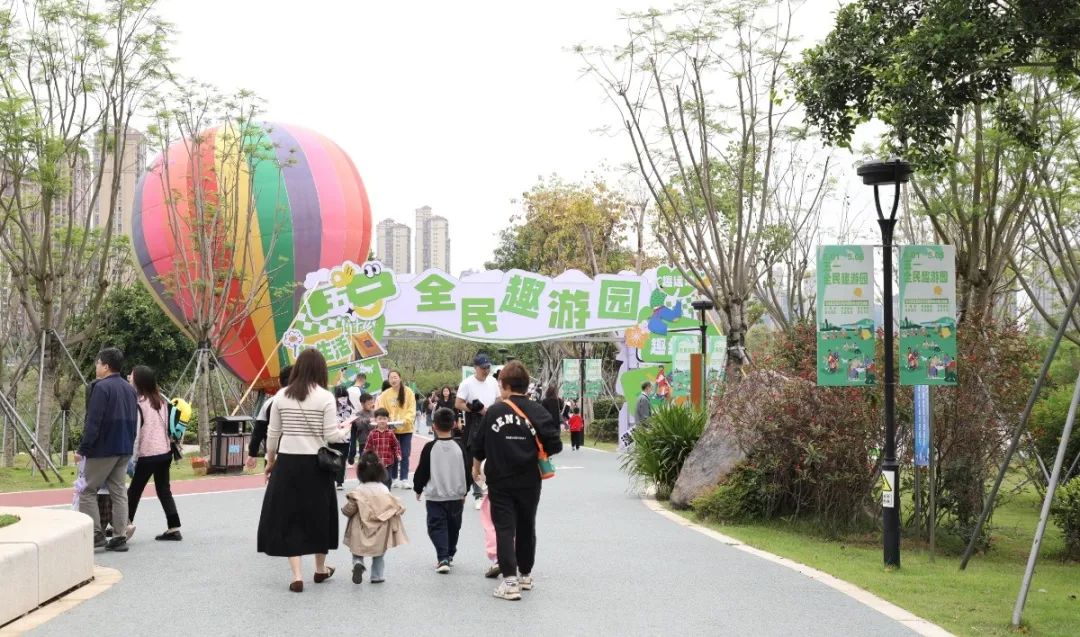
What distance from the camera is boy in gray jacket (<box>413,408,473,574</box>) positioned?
8930 millimetres

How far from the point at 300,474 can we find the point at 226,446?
12756mm

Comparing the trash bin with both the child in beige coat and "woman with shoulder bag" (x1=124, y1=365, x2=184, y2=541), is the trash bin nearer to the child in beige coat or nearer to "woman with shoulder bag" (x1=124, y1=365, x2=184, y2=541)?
"woman with shoulder bag" (x1=124, y1=365, x2=184, y2=541)

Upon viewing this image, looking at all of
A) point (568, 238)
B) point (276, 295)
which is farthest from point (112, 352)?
point (568, 238)

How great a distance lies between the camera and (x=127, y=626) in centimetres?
685

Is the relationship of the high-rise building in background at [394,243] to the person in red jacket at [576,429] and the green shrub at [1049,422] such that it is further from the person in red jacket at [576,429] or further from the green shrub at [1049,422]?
the green shrub at [1049,422]

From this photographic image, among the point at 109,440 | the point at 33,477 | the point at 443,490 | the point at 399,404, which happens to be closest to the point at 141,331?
the point at 33,477

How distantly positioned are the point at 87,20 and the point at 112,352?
12.3 m

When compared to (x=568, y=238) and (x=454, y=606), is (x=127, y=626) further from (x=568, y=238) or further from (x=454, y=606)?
(x=568, y=238)

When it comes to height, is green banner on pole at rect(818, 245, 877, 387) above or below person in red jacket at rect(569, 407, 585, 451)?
above

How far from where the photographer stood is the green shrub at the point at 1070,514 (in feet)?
37.6

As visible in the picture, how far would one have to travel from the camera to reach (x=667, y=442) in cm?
1570

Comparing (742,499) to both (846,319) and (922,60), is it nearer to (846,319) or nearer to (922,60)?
(846,319)

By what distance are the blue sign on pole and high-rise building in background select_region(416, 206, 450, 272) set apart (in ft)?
305

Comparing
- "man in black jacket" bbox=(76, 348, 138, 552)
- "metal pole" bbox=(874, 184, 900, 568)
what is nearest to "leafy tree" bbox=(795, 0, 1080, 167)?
"metal pole" bbox=(874, 184, 900, 568)
